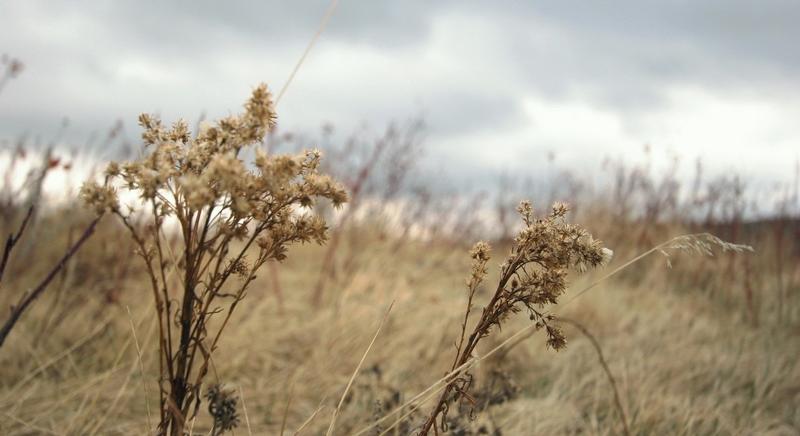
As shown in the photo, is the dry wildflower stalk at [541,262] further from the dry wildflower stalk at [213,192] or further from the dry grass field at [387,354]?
the dry wildflower stalk at [213,192]

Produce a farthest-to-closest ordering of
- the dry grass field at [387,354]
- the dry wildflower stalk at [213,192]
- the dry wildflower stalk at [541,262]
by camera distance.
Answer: the dry grass field at [387,354]
the dry wildflower stalk at [541,262]
the dry wildflower stalk at [213,192]

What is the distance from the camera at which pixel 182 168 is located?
1.19 metres

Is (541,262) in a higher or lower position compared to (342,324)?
higher

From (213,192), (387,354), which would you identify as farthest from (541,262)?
(387,354)

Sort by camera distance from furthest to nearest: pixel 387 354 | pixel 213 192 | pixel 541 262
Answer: pixel 387 354 < pixel 541 262 < pixel 213 192

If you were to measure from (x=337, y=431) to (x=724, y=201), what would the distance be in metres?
4.90

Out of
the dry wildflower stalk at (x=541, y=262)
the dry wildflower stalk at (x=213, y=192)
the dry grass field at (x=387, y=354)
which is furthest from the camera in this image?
the dry grass field at (x=387, y=354)

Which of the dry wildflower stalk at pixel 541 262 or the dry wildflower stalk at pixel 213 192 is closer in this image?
the dry wildflower stalk at pixel 213 192

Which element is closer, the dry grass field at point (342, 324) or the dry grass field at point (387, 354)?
the dry grass field at point (342, 324)

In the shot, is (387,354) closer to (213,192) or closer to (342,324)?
(342,324)

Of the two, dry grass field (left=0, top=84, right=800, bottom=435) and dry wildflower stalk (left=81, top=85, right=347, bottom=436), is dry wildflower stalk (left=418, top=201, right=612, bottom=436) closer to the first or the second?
dry grass field (left=0, top=84, right=800, bottom=435)

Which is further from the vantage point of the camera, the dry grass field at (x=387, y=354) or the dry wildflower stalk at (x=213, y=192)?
the dry grass field at (x=387, y=354)

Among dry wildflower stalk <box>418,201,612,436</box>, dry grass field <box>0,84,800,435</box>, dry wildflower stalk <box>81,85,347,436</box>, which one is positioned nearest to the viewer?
dry wildflower stalk <box>81,85,347,436</box>

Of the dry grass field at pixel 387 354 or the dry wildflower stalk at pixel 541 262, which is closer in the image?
the dry wildflower stalk at pixel 541 262
